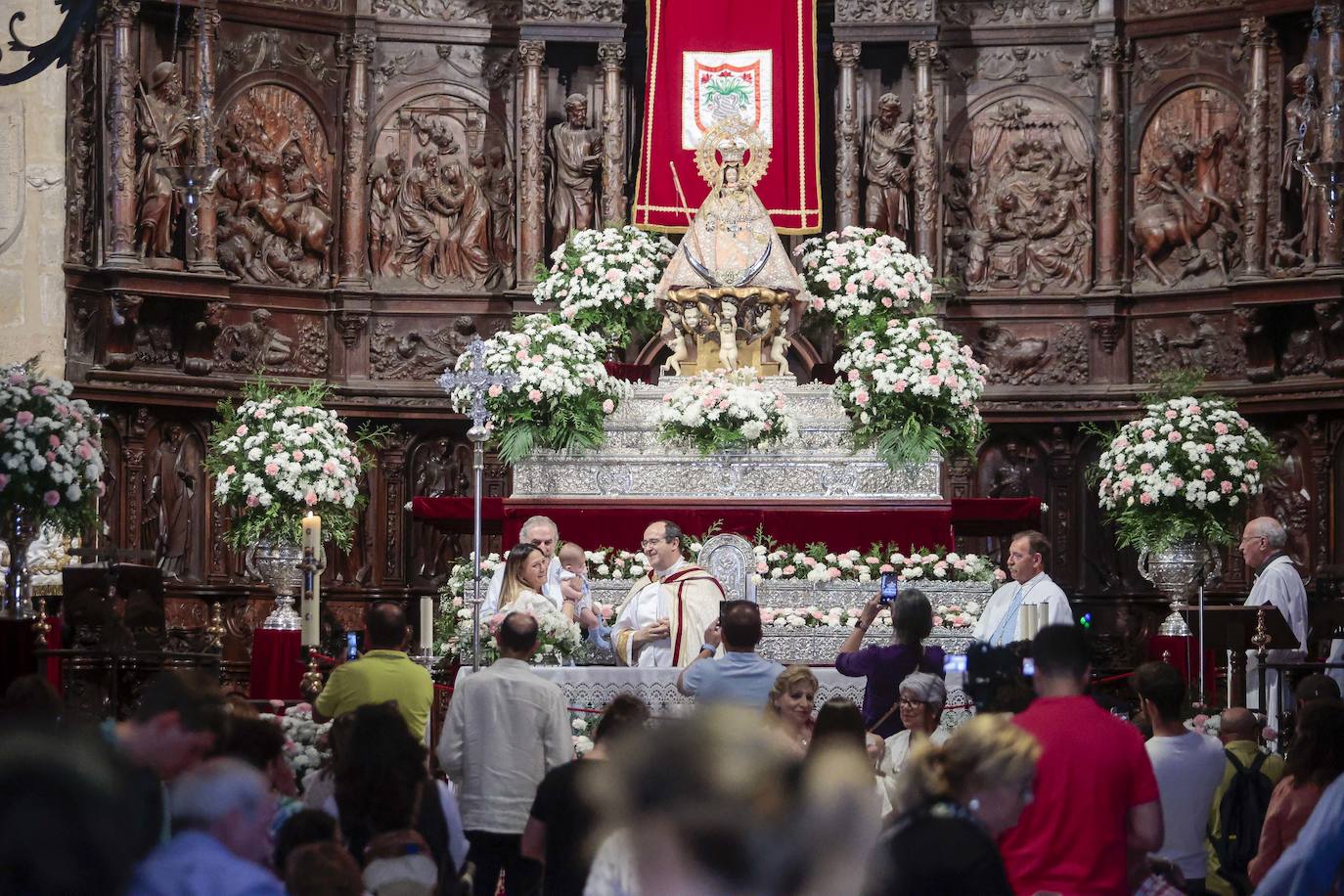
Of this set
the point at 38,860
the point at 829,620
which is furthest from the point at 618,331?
the point at 38,860

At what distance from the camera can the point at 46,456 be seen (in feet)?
40.0

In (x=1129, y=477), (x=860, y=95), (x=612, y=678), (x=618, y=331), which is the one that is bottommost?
(x=612, y=678)

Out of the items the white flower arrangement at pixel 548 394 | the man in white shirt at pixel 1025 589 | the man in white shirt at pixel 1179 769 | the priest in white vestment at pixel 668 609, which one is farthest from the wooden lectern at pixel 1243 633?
the man in white shirt at pixel 1179 769

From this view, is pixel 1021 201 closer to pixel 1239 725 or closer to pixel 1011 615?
pixel 1011 615

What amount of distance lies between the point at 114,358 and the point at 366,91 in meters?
4.00

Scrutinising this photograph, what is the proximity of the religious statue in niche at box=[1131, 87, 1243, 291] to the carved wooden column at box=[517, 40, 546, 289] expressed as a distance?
19.8 ft

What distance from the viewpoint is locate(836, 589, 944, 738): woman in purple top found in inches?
361

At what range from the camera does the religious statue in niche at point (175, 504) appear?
63.2 ft

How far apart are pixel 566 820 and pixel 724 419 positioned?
30.6 ft

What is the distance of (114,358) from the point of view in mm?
19062

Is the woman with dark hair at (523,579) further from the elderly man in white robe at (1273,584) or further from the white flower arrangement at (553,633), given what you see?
the elderly man in white robe at (1273,584)

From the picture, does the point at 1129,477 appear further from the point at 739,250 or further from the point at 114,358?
the point at 114,358

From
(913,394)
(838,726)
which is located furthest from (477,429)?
(838,726)

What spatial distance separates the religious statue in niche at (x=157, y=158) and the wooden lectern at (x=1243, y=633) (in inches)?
411
